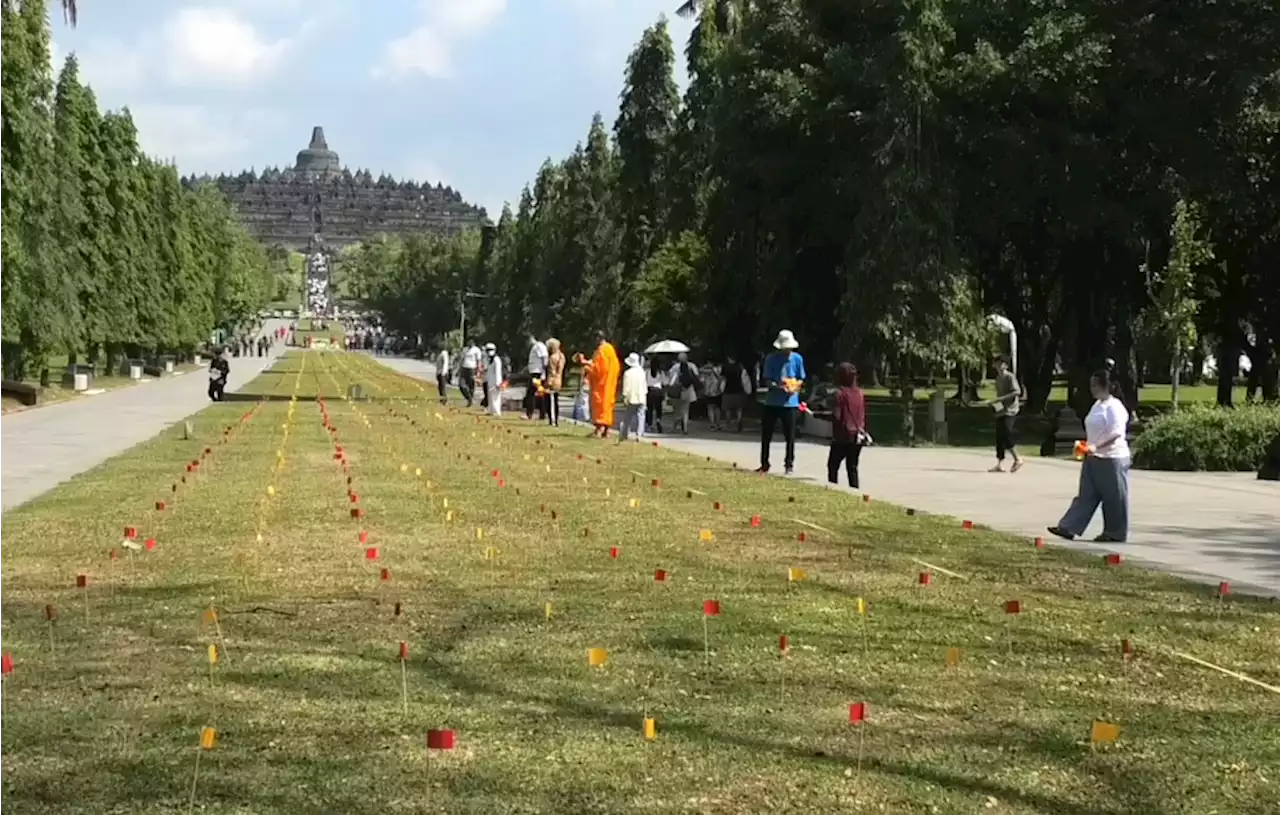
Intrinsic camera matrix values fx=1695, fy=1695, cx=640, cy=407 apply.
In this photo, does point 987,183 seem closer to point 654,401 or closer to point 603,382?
point 654,401

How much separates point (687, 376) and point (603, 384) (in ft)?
19.1

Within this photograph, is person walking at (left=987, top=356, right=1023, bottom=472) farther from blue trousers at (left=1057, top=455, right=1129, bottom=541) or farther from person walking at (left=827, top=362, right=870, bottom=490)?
blue trousers at (left=1057, top=455, right=1129, bottom=541)

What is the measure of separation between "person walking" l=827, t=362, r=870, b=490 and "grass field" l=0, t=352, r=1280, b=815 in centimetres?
429

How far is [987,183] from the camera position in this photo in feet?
113

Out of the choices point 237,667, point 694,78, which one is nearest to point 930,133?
point 694,78

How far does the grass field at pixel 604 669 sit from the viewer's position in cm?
574

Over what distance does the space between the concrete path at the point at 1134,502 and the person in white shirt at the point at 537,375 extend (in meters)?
7.41

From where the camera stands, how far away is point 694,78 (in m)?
49.3

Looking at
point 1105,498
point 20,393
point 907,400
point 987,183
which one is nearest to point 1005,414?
point 907,400

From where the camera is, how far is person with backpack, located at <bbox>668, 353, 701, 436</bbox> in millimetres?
34594

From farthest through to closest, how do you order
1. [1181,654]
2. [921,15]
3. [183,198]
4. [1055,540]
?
1. [183,198]
2. [921,15]
3. [1055,540]
4. [1181,654]

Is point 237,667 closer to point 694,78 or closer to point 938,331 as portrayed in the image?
point 938,331

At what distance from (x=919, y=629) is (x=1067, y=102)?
27328mm

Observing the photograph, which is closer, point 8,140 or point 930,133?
point 930,133
